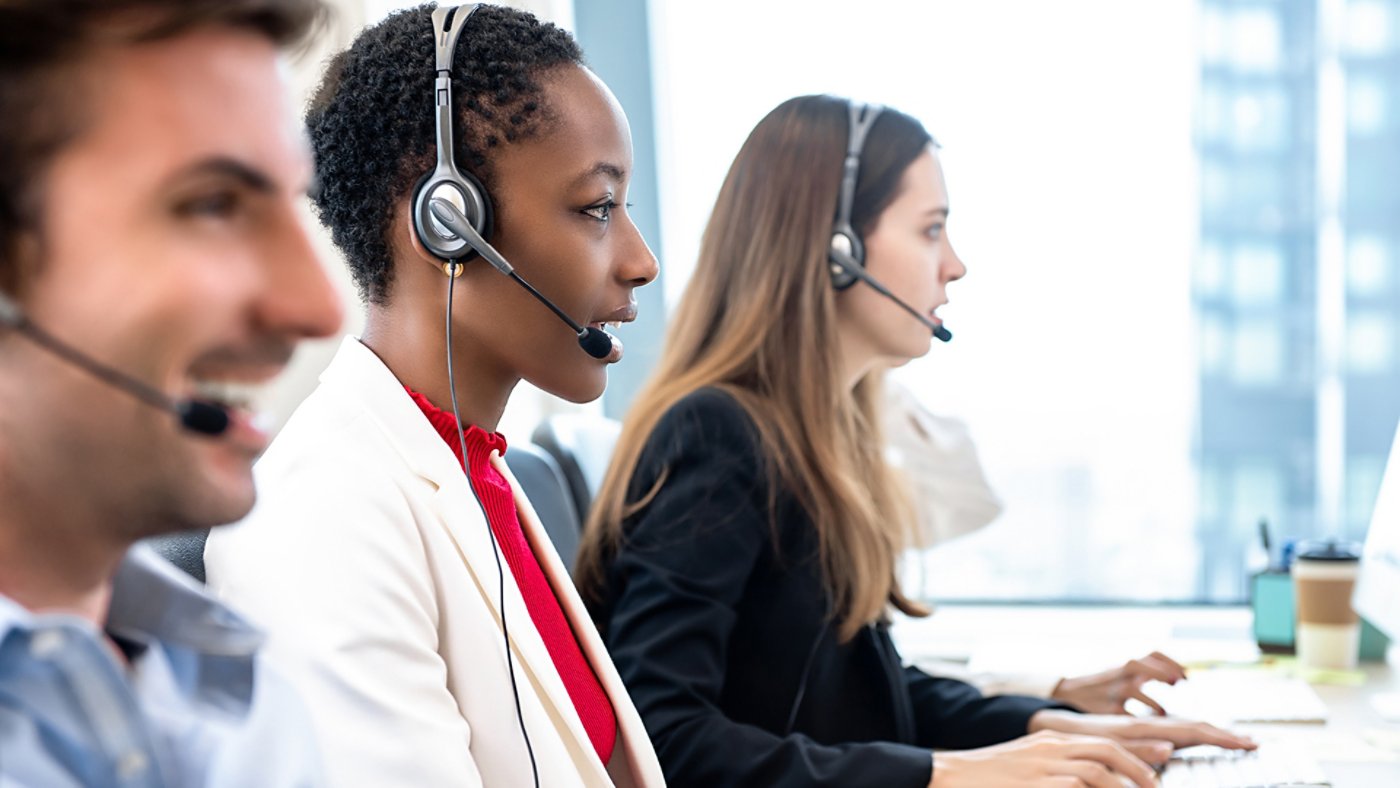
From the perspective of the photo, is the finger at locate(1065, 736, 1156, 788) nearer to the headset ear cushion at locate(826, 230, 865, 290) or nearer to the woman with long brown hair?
the woman with long brown hair

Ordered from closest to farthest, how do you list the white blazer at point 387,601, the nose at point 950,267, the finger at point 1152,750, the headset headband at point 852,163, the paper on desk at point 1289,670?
the white blazer at point 387,601 < the finger at point 1152,750 < the headset headband at point 852,163 < the nose at point 950,267 < the paper on desk at point 1289,670

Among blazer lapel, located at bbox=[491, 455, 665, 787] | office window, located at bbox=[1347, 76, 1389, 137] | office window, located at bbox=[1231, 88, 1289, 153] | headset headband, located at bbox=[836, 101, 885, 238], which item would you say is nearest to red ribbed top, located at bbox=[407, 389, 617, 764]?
blazer lapel, located at bbox=[491, 455, 665, 787]

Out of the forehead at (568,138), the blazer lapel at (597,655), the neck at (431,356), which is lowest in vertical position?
the blazer lapel at (597,655)

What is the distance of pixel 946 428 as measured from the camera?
2.21 m

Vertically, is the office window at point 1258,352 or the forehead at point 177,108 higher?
the forehead at point 177,108

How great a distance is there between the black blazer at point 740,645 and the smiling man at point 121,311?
0.67 meters

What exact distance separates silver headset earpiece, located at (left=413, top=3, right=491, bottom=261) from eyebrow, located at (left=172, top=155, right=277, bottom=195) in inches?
13.5

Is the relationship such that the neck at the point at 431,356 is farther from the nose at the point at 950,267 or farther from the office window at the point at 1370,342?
the office window at the point at 1370,342

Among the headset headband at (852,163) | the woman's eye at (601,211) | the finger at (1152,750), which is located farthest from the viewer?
the headset headband at (852,163)

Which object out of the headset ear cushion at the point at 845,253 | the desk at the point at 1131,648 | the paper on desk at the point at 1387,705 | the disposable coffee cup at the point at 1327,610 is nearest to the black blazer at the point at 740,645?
the headset ear cushion at the point at 845,253

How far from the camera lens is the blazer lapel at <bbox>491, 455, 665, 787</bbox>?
1049mm

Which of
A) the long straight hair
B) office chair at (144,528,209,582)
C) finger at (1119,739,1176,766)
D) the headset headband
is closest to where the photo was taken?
office chair at (144,528,209,582)

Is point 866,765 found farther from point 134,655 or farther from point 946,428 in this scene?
point 946,428

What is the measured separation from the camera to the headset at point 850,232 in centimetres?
148
